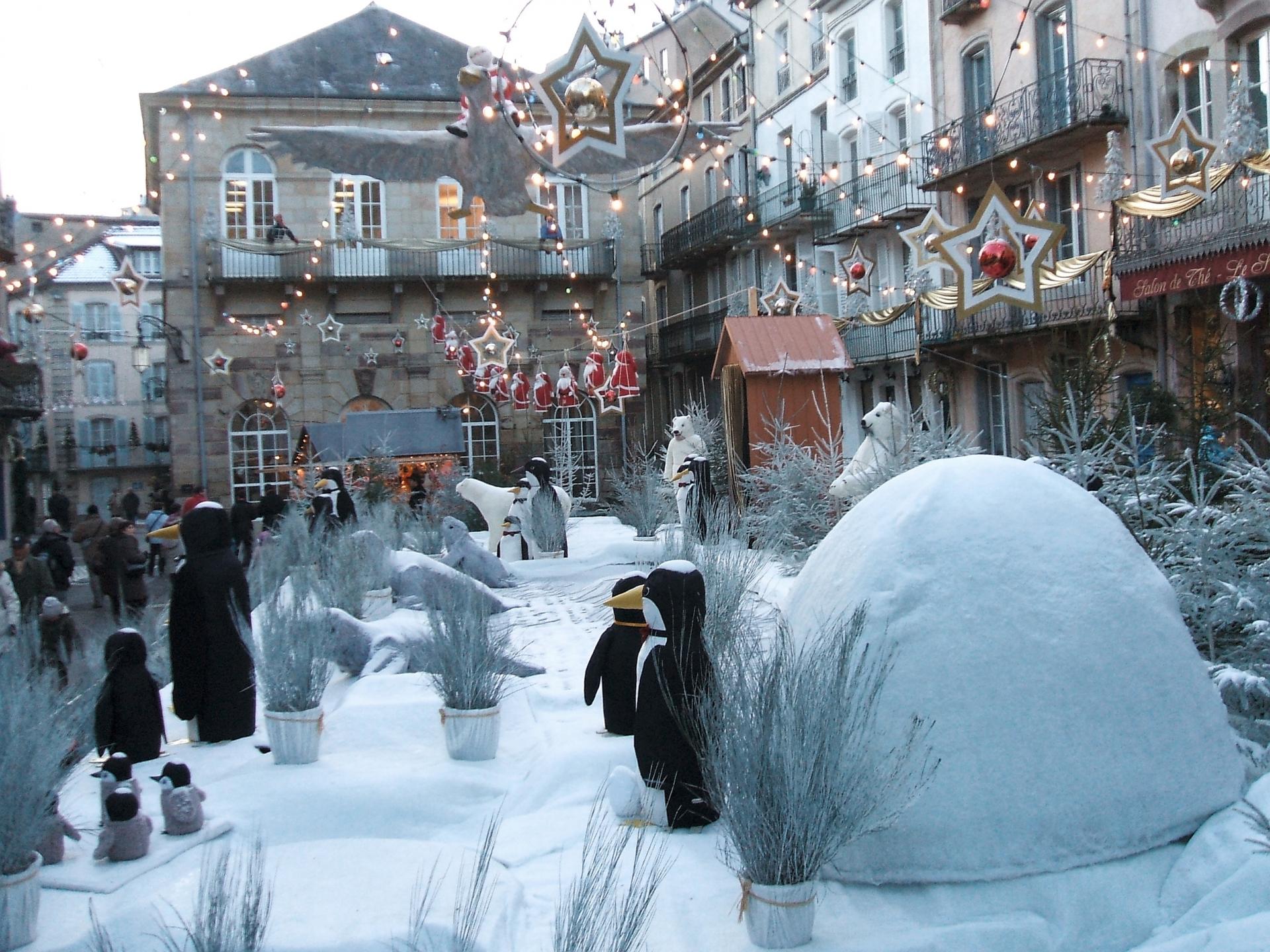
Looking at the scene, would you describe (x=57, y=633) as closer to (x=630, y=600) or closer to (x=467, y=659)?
(x=467, y=659)

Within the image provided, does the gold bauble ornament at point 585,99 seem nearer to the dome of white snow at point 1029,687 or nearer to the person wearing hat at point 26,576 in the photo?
the dome of white snow at point 1029,687

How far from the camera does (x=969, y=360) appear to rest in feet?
67.2

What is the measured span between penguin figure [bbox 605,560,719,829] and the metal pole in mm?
21837

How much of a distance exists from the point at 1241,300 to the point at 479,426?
17.0m

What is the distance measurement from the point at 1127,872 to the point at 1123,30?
603 inches

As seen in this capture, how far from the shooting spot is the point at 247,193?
2475cm

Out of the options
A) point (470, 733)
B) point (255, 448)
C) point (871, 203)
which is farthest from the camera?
point (255, 448)

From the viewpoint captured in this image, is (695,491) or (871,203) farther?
(871,203)

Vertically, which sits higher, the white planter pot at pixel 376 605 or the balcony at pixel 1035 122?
the balcony at pixel 1035 122

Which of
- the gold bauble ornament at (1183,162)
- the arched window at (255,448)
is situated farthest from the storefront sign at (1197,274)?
the arched window at (255,448)

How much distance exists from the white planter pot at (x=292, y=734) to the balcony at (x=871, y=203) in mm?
16995

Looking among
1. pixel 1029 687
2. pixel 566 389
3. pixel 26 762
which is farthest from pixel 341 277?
pixel 1029 687

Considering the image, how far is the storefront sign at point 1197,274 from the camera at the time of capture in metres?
12.7

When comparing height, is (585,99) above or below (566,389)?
above
